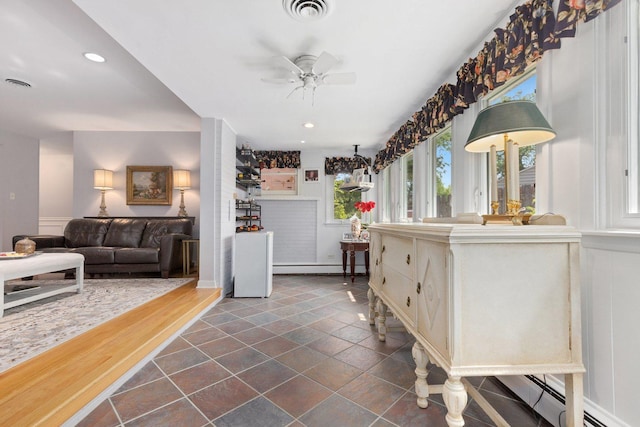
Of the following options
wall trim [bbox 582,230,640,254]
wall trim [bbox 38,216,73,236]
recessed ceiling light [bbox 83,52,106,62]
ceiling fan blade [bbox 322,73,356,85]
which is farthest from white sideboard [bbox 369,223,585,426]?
wall trim [bbox 38,216,73,236]

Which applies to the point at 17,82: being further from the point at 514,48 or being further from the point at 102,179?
the point at 514,48

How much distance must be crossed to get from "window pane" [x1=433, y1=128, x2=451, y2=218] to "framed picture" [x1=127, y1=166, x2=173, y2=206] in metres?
4.68

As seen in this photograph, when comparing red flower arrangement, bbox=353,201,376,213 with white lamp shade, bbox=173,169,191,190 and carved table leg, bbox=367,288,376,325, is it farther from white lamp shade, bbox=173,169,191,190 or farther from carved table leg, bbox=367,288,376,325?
white lamp shade, bbox=173,169,191,190

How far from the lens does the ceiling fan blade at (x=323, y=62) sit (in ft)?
6.54

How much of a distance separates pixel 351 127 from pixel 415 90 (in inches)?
53.7

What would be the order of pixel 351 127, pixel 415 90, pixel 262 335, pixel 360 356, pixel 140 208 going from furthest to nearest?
pixel 140 208 < pixel 351 127 < pixel 415 90 < pixel 262 335 < pixel 360 356

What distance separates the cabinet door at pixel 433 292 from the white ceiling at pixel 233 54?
1.56m

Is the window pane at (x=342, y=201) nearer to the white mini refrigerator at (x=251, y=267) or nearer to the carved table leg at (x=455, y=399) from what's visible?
the white mini refrigerator at (x=251, y=267)

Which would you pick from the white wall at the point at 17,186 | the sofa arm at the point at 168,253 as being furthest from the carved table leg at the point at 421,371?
the white wall at the point at 17,186

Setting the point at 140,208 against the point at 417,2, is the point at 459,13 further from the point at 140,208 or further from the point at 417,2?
the point at 140,208

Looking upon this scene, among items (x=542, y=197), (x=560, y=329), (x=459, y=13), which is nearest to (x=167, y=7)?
(x=459, y=13)

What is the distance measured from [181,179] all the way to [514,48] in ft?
16.6

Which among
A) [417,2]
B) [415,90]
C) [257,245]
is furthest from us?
[257,245]

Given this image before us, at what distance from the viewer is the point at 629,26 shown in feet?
3.82
